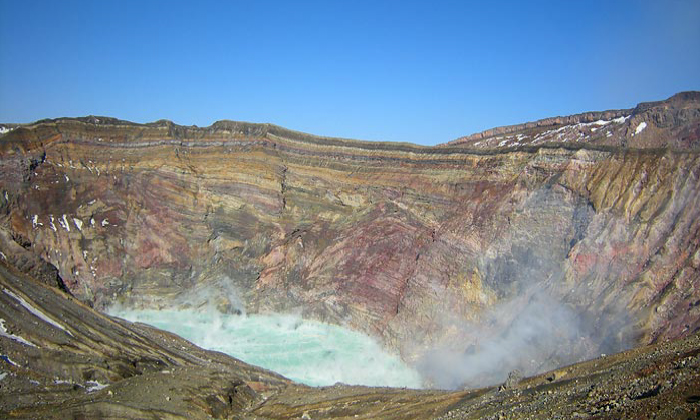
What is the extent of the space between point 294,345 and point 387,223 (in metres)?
11.3

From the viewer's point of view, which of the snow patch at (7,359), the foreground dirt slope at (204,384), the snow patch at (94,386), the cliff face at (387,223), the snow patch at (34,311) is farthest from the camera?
the cliff face at (387,223)

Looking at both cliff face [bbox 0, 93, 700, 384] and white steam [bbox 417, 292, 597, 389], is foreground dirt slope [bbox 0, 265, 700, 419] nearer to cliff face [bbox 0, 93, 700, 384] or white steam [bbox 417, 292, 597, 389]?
white steam [bbox 417, 292, 597, 389]

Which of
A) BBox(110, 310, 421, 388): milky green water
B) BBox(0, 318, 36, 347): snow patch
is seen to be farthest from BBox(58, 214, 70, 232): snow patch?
BBox(0, 318, 36, 347): snow patch

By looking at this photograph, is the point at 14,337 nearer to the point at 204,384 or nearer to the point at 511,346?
the point at 204,384

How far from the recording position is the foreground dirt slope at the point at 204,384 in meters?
19.8

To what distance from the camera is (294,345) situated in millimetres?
45844

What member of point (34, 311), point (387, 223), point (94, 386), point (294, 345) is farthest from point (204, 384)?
point (387, 223)

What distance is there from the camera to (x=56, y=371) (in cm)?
2917

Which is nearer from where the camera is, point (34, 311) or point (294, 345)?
point (34, 311)

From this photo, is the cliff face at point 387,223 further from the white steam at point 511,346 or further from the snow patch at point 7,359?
the snow patch at point 7,359

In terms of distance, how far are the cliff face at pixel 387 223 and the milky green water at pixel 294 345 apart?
124 cm

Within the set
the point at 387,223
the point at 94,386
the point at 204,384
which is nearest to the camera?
the point at 94,386

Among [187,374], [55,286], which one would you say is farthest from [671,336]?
[55,286]

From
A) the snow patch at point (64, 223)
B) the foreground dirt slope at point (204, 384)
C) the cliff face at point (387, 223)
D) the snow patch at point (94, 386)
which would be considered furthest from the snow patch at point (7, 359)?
the snow patch at point (64, 223)
